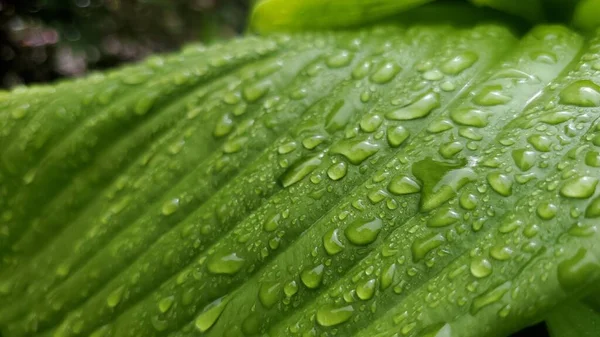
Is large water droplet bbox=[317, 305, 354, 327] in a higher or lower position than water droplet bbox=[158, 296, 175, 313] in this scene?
higher

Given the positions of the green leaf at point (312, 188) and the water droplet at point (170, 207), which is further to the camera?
the water droplet at point (170, 207)

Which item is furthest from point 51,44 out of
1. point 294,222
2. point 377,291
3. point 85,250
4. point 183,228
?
point 377,291

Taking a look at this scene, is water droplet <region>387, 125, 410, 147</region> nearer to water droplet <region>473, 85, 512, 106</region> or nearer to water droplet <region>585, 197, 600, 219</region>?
water droplet <region>473, 85, 512, 106</region>

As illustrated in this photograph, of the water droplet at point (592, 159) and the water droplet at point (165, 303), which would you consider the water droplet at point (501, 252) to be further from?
the water droplet at point (165, 303)

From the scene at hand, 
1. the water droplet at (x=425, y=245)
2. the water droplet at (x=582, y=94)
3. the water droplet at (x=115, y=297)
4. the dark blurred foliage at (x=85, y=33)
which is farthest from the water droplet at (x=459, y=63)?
the dark blurred foliage at (x=85, y=33)

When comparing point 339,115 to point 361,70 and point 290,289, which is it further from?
point 290,289

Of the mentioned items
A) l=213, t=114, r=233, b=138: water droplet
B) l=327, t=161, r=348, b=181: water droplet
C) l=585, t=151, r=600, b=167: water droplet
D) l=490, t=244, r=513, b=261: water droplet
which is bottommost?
l=213, t=114, r=233, b=138: water droplet

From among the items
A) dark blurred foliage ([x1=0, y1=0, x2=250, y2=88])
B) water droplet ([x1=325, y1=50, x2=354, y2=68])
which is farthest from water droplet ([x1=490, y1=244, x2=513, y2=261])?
dark blurred foliage ([x1=0, y1=0, x2=250, y2=88])
